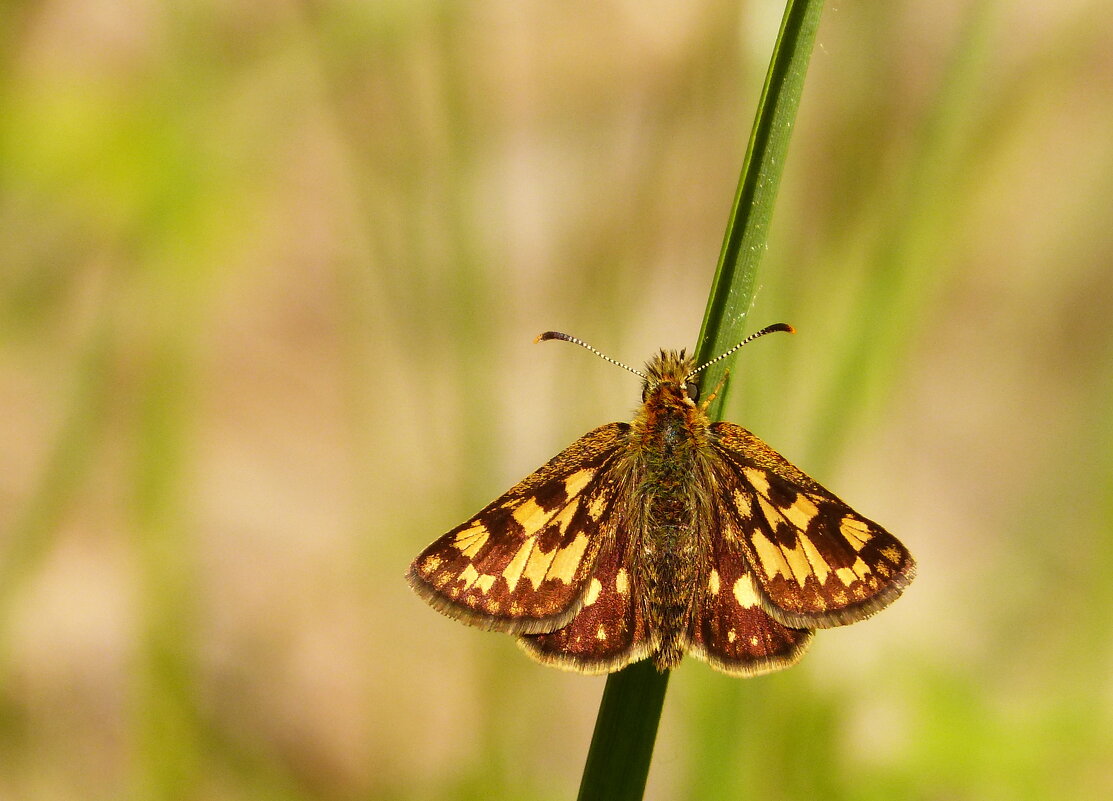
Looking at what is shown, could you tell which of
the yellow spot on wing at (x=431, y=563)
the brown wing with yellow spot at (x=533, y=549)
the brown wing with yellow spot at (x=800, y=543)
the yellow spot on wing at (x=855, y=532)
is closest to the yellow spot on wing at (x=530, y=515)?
the brown wing with yellow spot at (x=533, y=549)

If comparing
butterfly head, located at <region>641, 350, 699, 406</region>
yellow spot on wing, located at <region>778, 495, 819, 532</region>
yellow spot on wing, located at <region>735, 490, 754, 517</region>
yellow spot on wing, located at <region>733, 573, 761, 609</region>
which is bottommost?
yellow spot on wing, located at <region>733, 573, 761, 609</region>

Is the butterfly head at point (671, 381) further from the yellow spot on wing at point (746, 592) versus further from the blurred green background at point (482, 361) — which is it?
the yellow spot on wing at point (746, 592)

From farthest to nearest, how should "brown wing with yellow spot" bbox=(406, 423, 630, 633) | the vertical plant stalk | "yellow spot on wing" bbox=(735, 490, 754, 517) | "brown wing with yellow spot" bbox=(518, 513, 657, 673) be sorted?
"yellow spot on wing" bbox=(735, 490, 754, 517) → "brown wing with yellow spot" bbox=(406, 423, 630, 633) → "brown wing with yellow spot" bbox=(518, 513, 657, 673) → the vertical plant stalk

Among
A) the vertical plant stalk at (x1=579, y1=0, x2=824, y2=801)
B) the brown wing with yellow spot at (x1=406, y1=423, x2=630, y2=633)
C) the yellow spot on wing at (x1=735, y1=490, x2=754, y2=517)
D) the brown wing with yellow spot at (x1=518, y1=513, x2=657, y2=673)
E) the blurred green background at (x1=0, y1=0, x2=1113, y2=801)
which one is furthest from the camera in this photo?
the blurred green background at (x1=0, y1=0, x2=1113, y2=801)

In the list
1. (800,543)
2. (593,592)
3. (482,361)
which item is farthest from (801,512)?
(482,361)

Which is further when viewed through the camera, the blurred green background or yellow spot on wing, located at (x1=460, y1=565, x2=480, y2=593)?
the blurred green background

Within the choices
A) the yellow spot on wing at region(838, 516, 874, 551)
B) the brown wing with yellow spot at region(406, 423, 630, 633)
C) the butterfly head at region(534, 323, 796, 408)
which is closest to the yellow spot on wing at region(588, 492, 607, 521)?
the brown wing with yellow spot at region(406, 423, 630, 633)

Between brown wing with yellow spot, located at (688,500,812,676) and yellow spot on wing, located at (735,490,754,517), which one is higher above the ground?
yellow spot on wing, located at (735,490,754,517)

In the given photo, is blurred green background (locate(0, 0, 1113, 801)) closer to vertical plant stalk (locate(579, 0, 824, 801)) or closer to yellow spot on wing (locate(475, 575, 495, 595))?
vertical plant stalk (locate(579, 0, 824, 801))
